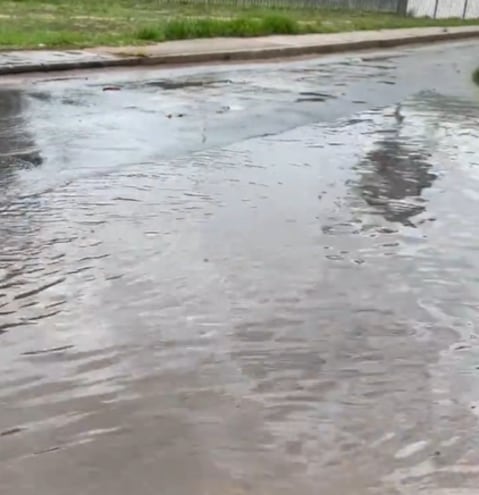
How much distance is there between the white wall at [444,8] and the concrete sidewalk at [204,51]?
35.7ft

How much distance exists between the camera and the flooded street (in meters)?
4.45

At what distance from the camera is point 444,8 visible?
42.3 meters

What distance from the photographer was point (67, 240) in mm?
7277

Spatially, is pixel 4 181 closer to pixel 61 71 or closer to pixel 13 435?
pixel 13 435

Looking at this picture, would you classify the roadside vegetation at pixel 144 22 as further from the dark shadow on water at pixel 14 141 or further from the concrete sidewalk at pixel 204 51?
the dark shadow on water at pixel 14 141

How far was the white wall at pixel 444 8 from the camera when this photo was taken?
4064cm

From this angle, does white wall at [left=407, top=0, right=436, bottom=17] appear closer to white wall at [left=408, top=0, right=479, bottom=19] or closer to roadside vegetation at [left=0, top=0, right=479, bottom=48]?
white wall at [left=408, top=0, right=479, bottom=19]

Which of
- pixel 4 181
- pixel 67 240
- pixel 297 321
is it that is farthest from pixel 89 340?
pixel 4 181

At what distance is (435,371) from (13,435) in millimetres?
2315

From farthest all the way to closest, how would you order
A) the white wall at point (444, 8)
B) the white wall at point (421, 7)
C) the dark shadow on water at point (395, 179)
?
the white wall at point (444, 8)
the white wall at point (421, 7)
the dark shadow on water at point (395, 179)

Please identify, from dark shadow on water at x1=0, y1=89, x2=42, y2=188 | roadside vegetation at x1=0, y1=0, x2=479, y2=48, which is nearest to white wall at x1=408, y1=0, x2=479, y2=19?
roadside vegetation at x1=0, y1=0, x2=479, y2=48

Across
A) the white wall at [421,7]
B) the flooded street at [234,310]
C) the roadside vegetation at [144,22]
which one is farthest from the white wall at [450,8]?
the flooded street at [234,310]

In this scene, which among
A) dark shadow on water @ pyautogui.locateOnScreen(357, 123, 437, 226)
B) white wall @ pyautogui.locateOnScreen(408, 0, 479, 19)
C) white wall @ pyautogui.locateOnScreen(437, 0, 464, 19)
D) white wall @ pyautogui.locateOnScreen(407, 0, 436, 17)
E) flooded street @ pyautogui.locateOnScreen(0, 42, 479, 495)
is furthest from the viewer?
white wall @ pyautogui.locateOnScreen(437, 0, 464, 19)

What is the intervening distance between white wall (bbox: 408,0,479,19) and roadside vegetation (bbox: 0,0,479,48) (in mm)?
4080
